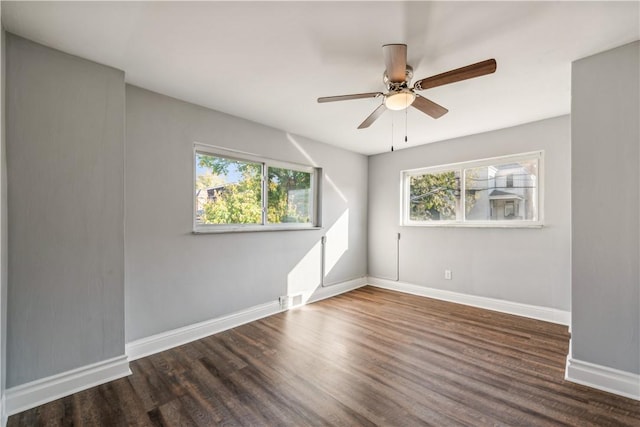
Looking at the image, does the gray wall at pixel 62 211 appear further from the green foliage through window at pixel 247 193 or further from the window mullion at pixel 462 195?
the window mullion at pixel 462 195

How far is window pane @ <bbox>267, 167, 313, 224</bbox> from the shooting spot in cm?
359

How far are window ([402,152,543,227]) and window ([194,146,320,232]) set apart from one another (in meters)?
1.70

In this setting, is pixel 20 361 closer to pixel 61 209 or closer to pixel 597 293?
pixel 61 209

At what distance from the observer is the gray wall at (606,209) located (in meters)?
1.88

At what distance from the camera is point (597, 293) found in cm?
201

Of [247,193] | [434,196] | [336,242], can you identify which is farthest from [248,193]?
[434,196]

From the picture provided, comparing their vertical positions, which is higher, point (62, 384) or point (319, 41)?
point (319, 41)

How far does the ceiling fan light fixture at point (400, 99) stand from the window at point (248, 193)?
181cm

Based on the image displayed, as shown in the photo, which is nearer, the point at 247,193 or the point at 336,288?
the point at 247,193

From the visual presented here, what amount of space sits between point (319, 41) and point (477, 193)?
3.09 m

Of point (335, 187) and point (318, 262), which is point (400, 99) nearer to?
point (335, 187)

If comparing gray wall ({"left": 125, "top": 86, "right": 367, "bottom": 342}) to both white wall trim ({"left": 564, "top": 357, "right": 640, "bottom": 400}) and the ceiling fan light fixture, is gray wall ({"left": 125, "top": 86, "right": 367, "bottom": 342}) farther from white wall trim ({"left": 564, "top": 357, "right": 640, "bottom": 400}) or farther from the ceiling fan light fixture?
white wall trim ({"left": 564, "top": 357, "right": 640, "bottom": 400})

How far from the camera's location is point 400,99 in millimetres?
2049

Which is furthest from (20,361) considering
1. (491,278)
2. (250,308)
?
(491,278)
